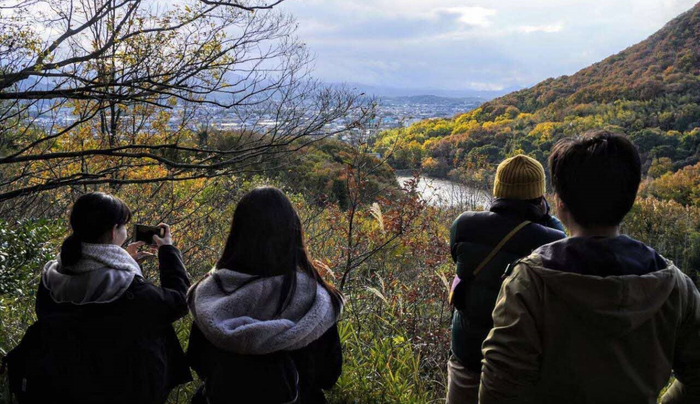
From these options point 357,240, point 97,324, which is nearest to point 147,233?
point 97,324

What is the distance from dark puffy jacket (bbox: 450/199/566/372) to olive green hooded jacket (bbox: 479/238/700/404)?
71 cm

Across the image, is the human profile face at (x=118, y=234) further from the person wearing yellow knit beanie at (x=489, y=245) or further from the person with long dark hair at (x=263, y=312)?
the person wearing yellow knit beanie at (x=489, y=245)

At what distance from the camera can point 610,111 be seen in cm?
3225

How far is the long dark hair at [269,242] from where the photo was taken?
1.98m

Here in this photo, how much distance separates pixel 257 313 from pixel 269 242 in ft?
0.86

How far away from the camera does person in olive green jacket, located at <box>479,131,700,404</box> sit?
56.6 inches

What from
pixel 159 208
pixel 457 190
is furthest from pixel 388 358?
pixel 457 190

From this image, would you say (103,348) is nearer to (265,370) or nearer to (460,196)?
(265,370)

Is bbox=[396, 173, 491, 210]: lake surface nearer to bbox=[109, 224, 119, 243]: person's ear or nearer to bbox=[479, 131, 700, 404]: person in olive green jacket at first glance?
bbox=[109, 224, 119, 243]: person's ear

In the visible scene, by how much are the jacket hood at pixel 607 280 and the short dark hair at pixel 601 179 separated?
8cm

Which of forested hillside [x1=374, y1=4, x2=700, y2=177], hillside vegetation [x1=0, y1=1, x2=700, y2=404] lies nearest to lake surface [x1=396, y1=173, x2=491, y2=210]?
hillside vegetation [x1=0, y1=1, x2=700, y2=404]

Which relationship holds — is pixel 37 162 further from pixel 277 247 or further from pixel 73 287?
pixel 277 247

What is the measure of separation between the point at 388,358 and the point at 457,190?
6.60 metres

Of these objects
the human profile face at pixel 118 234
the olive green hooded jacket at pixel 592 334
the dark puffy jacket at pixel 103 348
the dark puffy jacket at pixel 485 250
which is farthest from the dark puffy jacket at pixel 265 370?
the olive green hooded jacket at pixel 592 334
